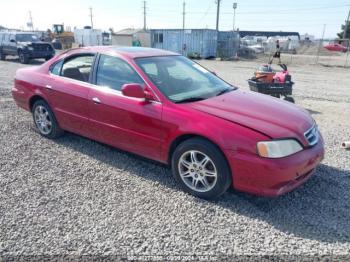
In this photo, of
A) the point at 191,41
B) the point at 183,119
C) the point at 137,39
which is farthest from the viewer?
the point at 137,39

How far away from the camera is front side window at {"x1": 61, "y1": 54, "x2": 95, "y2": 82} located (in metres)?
4.63

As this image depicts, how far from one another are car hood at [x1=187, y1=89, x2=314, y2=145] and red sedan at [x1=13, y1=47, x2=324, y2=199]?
0.04ft

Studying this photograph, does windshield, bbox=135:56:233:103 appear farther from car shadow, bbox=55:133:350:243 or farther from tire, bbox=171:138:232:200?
car shadow, bbox=55:133:350:243

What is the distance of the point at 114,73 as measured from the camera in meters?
4.33

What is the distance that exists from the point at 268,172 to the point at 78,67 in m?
3.22

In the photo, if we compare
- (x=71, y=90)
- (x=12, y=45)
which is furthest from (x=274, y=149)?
(x=12, y=45)

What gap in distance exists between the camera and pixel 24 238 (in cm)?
294

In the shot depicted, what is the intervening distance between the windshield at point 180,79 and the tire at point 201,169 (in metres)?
0.62

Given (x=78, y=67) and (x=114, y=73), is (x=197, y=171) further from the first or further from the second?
(x=78, y=67)

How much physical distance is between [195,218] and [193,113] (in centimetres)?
112

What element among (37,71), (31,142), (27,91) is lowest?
(31,142)

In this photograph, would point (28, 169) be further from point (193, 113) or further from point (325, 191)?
point (325, 191)

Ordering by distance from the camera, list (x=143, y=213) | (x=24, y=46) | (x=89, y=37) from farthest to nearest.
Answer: (x=89, y=37) → (x=24, y=46) → (x=143, y=213)

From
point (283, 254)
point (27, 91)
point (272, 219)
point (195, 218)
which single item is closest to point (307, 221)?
point (272, 219)
